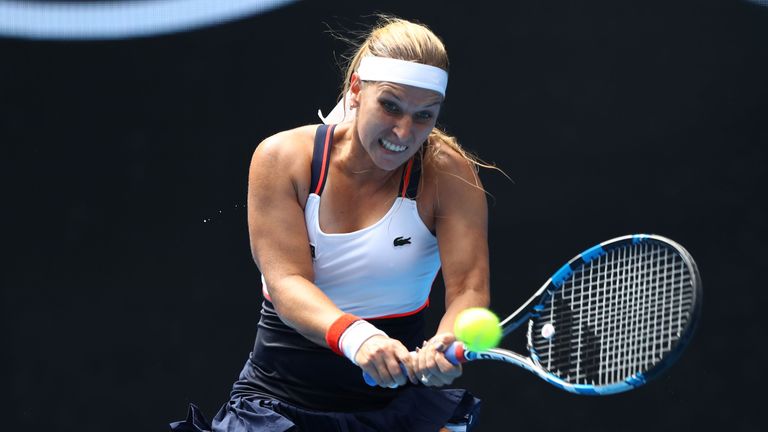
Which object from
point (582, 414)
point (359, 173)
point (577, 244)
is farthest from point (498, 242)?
point (359, 173)

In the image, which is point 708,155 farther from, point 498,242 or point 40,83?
point 40,83

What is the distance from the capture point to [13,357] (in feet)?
14.0

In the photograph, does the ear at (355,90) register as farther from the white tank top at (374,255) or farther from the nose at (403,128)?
the nose at (403,128)

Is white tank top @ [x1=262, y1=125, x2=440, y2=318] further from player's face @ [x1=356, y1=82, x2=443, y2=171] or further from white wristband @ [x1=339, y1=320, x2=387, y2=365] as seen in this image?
white wristband @ [x1=339, y1=320, x2=387, y2=365]

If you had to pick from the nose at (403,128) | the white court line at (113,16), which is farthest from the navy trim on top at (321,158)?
the white court line at (113,16)

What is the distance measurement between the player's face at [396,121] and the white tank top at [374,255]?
129mm

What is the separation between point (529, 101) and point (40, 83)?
6.10ft

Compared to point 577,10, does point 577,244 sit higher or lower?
lower

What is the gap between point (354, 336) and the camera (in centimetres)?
250

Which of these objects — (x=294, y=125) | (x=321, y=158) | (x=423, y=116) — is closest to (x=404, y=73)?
(x=423, y=116)

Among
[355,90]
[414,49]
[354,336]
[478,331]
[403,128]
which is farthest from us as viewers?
[355,90]

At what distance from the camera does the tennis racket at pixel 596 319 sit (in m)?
2.39

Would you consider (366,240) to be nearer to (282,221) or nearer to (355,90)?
(282,221)

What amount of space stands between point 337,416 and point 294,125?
5.63ft
